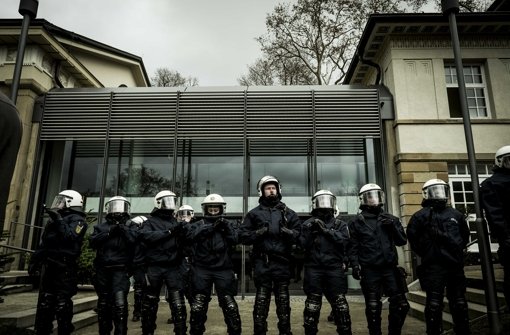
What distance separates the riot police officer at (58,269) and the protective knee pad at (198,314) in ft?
6.10

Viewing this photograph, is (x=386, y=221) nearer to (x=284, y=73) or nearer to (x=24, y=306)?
Answer: (x=24, y=306)

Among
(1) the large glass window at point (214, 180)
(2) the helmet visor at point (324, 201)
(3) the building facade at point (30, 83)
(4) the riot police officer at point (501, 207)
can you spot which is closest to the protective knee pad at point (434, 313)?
(4) the riot police officer at point (501, 207)

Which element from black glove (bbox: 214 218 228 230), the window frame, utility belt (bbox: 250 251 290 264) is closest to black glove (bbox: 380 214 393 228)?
→ utility belt (bbox: 250 251 290 264)

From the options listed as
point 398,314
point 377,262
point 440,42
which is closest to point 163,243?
point 377,262

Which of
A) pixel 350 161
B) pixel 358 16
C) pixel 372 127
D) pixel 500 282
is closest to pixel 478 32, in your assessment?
pixel 372 127

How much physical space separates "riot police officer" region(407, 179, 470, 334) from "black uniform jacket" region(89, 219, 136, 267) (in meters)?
4.28

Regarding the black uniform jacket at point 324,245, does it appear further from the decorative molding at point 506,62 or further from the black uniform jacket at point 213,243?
the decorative molding at point 506,62

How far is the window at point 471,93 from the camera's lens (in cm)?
1226

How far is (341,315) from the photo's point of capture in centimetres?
493

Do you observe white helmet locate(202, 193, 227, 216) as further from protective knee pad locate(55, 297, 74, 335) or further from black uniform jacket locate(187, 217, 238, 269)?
protective knee pad locate(55, 297, 74, 335)

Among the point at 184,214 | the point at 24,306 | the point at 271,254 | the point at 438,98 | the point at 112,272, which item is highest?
the point at 438,98

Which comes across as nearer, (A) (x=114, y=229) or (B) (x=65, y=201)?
(A) (x=114, y=229)

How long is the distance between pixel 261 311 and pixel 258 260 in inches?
27.0

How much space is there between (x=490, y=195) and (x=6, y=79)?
543 inches
